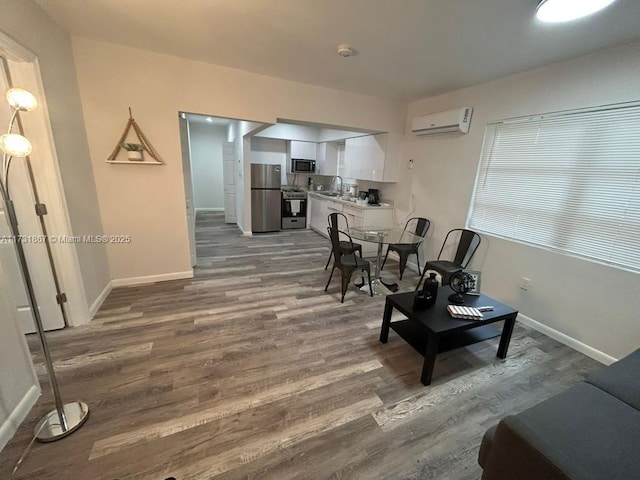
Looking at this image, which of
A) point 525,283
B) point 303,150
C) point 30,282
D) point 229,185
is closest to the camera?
point 30,282

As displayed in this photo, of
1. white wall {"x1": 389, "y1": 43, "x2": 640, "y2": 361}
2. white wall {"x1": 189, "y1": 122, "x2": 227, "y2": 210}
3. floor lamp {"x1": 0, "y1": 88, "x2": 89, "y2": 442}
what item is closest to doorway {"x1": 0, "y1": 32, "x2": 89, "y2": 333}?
floor lamp {"x1": 0, "y1": 88, "x2": 89, "y2": 442}

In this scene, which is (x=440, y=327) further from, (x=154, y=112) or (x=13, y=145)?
(x=154, y=112)

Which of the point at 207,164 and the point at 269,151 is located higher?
the point at 269,151

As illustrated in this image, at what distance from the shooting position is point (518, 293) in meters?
2.93

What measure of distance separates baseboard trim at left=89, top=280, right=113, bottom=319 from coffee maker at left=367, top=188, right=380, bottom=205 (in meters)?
4.15

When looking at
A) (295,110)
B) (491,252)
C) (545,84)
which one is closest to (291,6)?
(295,110)

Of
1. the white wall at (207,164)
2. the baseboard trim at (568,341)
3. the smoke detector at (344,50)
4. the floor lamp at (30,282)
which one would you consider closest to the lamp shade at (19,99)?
the floor lamp at (30,282)

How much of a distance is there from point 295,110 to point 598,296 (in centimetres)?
386

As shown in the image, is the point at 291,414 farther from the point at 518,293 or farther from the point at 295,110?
the point at 295,110

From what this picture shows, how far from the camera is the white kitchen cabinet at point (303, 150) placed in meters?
6.59

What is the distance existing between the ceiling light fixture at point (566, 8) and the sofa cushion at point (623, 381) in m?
2.06

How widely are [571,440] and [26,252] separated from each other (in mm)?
3650

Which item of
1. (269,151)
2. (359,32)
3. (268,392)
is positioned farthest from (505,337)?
(269,151)

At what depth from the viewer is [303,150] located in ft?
21.9
